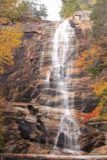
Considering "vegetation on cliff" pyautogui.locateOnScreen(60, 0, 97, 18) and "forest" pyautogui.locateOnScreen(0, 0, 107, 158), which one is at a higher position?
"vegetation on cliff" pyautogui.locateOnScreen(60, 0, 97, 18)

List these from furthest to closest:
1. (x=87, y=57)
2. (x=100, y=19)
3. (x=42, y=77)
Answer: (x=100, y=19) < (x=87, y=57) < (x=42, y=77)

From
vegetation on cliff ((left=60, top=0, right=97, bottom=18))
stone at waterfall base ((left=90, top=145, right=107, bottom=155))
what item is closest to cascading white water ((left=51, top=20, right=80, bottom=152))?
stone at waterfall base ((left=90, top=145, right=107, bottom=155))

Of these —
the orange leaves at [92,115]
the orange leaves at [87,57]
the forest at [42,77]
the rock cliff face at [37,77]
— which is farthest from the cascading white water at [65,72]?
the orange leaves at [87,57]

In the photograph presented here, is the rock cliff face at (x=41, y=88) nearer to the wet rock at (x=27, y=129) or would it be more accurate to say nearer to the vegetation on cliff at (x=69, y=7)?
the wet rock at (x=27, y=129)

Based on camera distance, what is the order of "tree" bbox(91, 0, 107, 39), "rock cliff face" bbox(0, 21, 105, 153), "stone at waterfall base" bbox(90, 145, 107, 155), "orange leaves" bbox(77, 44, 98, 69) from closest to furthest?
"stone at waterfall base" bbox(90, 145, 107, 155)
"rock cliff face" bbox(0, 21, 105, 153)
"orange leaves" bbox(77, 44, 98, 69)
"tree" bbox(91, 0, 107, 39)

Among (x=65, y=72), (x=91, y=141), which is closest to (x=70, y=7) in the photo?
(x=65, y=72)

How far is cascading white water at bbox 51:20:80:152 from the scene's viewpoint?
24.3 metres

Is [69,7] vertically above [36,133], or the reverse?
[69,7]

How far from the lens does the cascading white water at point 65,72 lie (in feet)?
79.8

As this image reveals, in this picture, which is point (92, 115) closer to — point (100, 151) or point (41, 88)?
point (41, 88)

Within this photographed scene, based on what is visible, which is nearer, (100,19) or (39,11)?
(100,19)

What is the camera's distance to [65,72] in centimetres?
3147

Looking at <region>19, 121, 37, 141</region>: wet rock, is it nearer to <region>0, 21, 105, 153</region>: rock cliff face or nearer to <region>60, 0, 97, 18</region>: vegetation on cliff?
<region>0, 21, 105, 153</region>: rock cliff face

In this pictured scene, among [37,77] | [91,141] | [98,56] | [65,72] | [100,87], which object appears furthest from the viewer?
[98,56]
